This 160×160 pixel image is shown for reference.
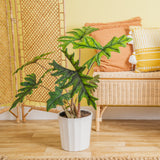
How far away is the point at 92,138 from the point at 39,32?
1212 millimetres

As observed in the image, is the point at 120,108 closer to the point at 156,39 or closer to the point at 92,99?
the point at 156,39

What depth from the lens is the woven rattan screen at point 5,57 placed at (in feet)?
8.91

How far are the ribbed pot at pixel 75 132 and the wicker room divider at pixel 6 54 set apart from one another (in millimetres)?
920

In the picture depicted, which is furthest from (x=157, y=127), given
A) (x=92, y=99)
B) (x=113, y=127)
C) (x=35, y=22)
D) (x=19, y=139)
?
(x=35, y=22)

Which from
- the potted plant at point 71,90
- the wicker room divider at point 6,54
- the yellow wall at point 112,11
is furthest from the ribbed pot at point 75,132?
the yellow wall at point 112,11

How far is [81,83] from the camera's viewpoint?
1778 mm

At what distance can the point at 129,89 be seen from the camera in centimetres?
237

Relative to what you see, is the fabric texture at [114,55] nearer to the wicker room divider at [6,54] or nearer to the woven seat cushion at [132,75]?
the woven seat cushion at [132,75]

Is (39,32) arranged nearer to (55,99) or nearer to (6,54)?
(6,54)

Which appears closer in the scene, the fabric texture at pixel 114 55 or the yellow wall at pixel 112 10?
the fabric texture at pixel 114 55

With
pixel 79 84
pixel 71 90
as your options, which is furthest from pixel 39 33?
pixel 79 84

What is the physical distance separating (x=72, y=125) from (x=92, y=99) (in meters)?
0.40

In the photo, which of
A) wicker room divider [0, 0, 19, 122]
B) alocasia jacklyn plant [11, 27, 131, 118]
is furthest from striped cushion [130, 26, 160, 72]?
wicker room divider [0, 0, 19, 122]

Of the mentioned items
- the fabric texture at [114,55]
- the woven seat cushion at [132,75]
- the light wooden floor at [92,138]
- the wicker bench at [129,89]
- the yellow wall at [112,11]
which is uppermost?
the yellow wall at [112,11]
